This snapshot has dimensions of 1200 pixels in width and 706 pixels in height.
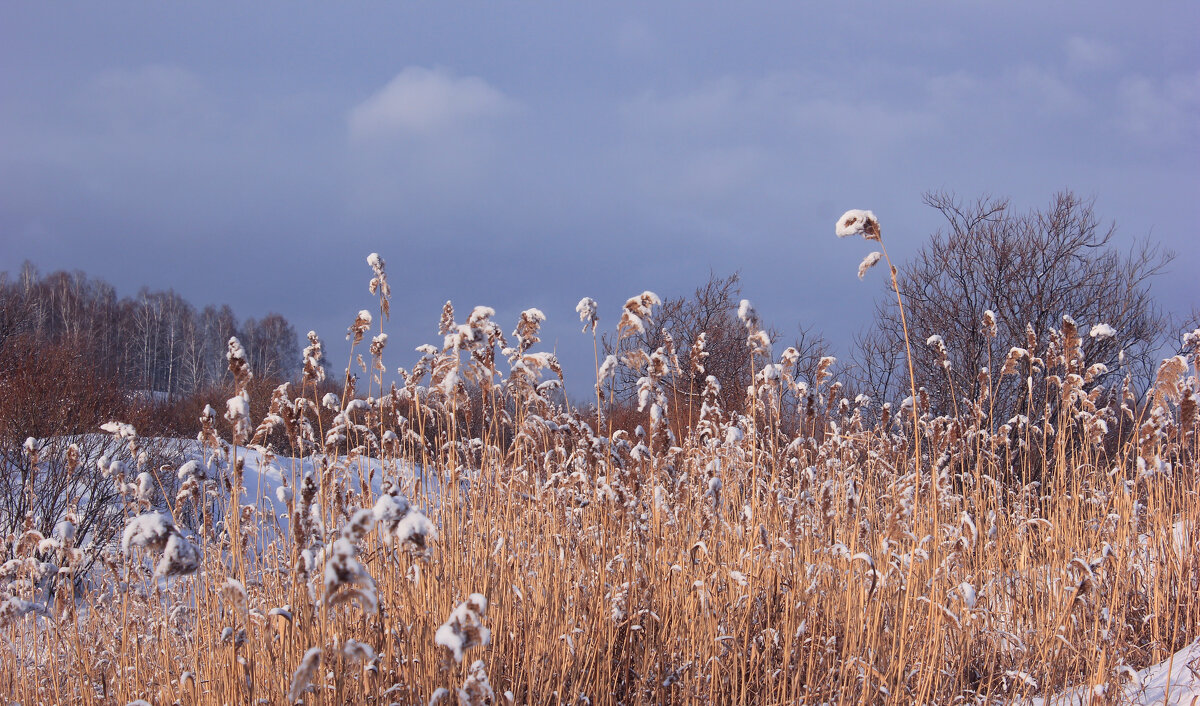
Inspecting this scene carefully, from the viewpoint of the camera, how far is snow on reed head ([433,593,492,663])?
1.35 meters

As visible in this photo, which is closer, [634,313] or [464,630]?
[464,630]

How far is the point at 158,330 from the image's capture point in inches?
1761

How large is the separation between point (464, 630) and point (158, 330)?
51.6 m

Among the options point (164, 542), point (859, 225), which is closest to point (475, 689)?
point (164, 542)

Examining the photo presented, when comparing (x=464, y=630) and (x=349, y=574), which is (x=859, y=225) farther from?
(x=349, y=574)

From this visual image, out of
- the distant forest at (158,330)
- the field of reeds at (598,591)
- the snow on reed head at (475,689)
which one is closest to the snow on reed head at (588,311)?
the field of reeds at (598,591)

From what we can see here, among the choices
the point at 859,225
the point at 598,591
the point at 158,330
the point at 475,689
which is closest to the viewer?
the point at 475,689

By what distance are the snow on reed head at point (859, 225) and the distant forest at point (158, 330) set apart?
3991 cm

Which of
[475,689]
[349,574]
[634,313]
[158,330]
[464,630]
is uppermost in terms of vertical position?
[158,330]

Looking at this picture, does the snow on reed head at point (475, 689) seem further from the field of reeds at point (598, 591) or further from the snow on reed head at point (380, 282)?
the snow on reed head at point (380, 282)

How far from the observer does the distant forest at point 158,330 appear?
131 feet

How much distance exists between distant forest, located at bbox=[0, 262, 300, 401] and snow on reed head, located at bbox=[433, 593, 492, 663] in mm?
40072

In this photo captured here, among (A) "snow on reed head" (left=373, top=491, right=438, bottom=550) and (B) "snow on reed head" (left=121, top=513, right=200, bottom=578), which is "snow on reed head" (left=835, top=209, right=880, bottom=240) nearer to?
(A) "snow on reed head" (left=373, top=491, right=438, bottom=550)

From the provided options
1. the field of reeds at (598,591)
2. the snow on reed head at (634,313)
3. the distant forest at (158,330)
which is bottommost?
the field of reeds at (598,591)
